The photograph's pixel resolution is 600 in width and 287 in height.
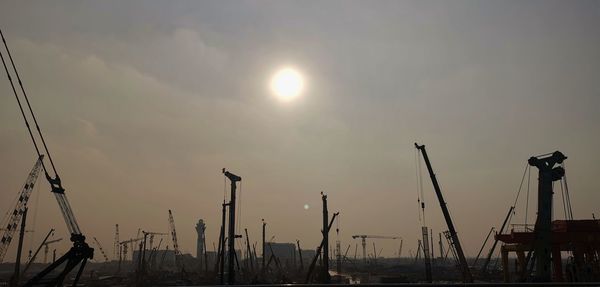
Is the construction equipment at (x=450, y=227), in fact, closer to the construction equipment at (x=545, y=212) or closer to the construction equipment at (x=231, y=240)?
the construction equipment at (x=545, y=212)

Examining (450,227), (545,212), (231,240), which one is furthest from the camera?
(450,227)

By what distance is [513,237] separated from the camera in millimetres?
35156

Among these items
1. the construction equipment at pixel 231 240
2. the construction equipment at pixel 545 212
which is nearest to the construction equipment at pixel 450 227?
the construction equipment at pixel 545 212

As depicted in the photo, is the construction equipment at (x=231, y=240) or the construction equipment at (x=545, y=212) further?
the construction equipment at (x=231, y=240)

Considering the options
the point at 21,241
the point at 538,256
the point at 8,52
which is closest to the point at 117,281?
the point at 21,241

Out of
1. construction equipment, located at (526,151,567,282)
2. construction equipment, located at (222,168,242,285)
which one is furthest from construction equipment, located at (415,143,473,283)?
construction equipment, located at (222,168,242,285)

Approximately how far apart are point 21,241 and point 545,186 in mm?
54558

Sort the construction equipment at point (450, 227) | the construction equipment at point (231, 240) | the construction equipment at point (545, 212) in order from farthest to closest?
the construction equipment at point (450, 227)
the construction equipment at point (231, 240)
the construction equipment at point (545, 212)

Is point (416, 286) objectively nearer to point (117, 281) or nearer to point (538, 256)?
point (538, 256)

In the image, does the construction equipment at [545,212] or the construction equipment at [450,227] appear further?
the construction equipment at [450,227]

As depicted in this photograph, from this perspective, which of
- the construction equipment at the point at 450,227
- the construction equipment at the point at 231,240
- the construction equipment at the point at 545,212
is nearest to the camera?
the construction equipment at the point at 545,212

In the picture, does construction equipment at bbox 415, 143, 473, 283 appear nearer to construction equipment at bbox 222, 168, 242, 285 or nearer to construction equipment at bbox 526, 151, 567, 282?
construction equipment at bbox 526, 151, 567, 282

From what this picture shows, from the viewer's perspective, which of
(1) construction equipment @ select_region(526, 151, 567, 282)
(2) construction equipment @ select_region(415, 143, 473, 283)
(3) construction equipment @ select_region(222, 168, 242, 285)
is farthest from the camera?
(2) construction equipment @ select_region(415, 143, 473, 283)

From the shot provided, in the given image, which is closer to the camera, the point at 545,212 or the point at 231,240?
the point at 545,212
